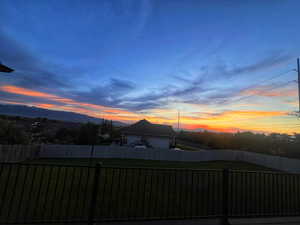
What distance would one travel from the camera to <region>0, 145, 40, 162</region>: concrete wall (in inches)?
A: 416

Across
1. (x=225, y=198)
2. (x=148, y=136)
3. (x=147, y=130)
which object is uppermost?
(x=147, y=130)

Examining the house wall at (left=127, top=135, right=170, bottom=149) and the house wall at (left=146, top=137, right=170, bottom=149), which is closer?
the house wall at (left=127, top=135, right=170, bottom=149)

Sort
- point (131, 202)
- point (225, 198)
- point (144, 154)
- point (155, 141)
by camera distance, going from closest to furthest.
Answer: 1. point (225, 198)
2. point (131, 202)
3. point (144, 154)
4. point (155, 141)

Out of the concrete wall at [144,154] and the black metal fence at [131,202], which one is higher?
the black metal fence at [131,202]

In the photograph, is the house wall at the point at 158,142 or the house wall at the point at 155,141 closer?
the house wall at the point at 155,141

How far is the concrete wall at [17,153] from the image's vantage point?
34.7 ft

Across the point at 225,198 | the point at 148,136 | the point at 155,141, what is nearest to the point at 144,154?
the point at 148,136

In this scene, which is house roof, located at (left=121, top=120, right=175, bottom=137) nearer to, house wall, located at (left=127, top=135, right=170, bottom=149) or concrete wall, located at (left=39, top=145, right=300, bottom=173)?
house wall, located at (left=127, top=135, right=170, bottom=149)

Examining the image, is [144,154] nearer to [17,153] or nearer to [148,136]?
[148,136]

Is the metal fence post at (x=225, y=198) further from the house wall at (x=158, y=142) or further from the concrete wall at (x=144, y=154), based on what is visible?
the house wall at (x=158, y=142)

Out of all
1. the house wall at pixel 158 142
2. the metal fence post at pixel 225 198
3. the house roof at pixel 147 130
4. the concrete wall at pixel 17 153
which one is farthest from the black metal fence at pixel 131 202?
the house wall at pixel 158 142

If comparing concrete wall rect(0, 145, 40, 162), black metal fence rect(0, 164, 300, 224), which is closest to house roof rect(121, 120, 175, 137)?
concrete wall rect(0, 145, 40, 162)

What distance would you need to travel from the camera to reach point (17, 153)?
38.9 feet

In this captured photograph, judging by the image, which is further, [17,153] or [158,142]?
[158,142]
